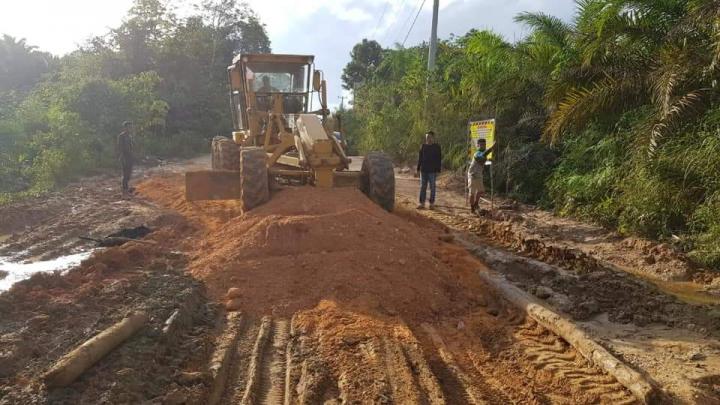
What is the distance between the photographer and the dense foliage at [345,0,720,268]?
7734mm

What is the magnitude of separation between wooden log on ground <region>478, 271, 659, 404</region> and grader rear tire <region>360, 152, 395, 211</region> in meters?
3.24

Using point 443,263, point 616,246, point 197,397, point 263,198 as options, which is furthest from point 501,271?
point 197,397

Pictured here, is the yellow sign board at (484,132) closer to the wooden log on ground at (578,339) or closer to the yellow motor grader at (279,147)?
the yellow motor grader at (279,147)

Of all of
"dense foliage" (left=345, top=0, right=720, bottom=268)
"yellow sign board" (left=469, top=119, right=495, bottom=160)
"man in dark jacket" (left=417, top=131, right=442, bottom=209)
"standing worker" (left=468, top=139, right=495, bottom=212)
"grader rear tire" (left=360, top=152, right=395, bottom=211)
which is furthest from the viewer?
"man in dark jacket" (left=417, top=131, right=442, bottom=209)

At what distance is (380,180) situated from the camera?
30.7ft

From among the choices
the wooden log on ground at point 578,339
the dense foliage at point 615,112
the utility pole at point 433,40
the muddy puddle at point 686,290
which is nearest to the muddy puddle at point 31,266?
the wooden log on ground at point 578,339

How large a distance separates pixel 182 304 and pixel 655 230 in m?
6.51

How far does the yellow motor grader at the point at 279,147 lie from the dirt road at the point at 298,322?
0.75 metres

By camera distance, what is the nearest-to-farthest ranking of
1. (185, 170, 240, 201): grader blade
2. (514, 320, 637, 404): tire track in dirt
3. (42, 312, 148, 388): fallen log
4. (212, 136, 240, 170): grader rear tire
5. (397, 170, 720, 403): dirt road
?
(42, 312, 148, 388): fallen log → (514, 320, 637, 404): tire track in dirt → (397, 170, 720, 403): dirt road → (185, 170, 240, 201): grader blade → (212, 136, 240, 170): grader rear tire

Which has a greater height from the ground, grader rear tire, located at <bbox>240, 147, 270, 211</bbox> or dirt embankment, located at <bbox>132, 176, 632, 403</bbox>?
grader rear tire, located at <bbox>240, 147, 270, 211</bbox>

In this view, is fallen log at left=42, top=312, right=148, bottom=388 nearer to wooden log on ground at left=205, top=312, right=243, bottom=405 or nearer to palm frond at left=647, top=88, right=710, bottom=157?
wooden log on ground at left=205, top=312, right=243, bottom=405

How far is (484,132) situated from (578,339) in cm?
734

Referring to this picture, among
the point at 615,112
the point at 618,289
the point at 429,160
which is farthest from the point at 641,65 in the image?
the point at 618,289

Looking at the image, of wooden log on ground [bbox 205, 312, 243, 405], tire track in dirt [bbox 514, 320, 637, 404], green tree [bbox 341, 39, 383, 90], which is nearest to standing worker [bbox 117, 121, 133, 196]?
wooden log on ground [bbox 205, 312, 243, 405]
